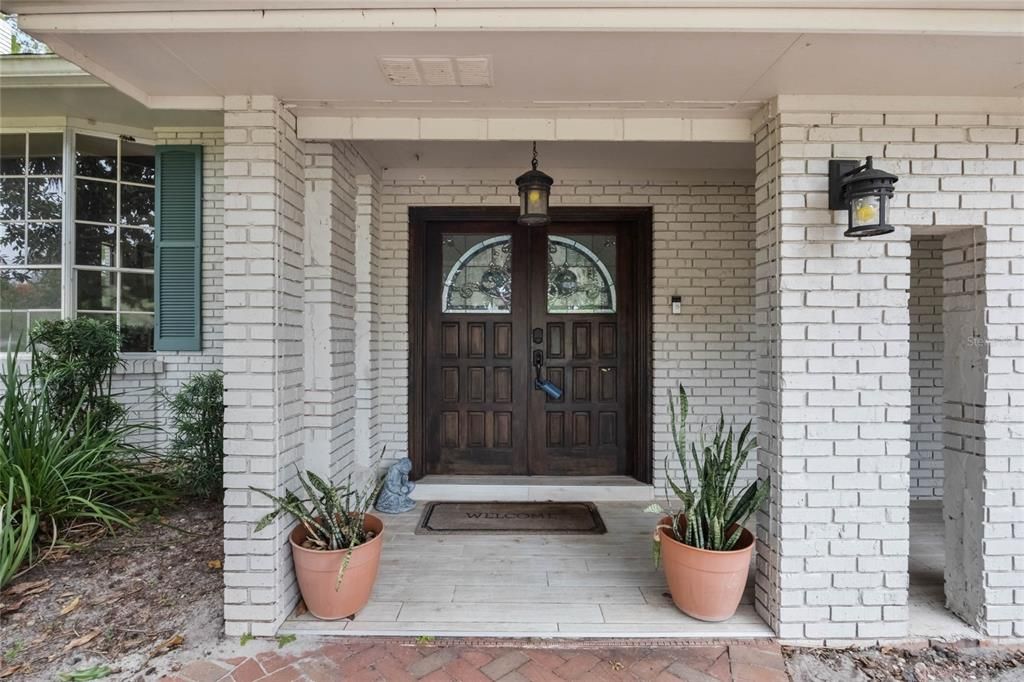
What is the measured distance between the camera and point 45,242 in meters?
4.04

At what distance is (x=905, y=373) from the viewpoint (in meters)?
2.23

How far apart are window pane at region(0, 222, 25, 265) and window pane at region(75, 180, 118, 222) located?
460mm

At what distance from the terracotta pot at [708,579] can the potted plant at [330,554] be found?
1.43m

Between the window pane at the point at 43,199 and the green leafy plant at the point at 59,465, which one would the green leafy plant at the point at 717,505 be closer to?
the green leafy plant at the point at 59,465

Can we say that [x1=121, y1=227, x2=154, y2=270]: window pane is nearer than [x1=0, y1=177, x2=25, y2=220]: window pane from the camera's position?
No

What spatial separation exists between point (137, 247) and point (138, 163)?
2.37ft

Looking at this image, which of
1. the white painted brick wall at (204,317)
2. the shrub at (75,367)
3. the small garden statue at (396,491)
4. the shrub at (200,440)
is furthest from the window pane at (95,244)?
the small garden statue at (396,491)

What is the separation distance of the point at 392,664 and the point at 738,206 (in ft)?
12.6

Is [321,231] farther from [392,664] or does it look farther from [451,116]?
[392,664]

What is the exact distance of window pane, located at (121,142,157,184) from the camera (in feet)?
13.8

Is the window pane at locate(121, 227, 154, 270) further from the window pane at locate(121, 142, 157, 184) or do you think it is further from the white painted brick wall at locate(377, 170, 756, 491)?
the white painted brick wall at locate(377, 170, 756, 491)

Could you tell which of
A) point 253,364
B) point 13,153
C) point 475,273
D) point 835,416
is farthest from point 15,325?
point 835,416

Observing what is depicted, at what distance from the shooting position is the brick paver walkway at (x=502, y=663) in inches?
77.2

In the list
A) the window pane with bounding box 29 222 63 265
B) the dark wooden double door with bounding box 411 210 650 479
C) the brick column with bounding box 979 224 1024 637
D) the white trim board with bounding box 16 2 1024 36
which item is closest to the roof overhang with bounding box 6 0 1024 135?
the white trim board with bounding box 16 2 1024 36
